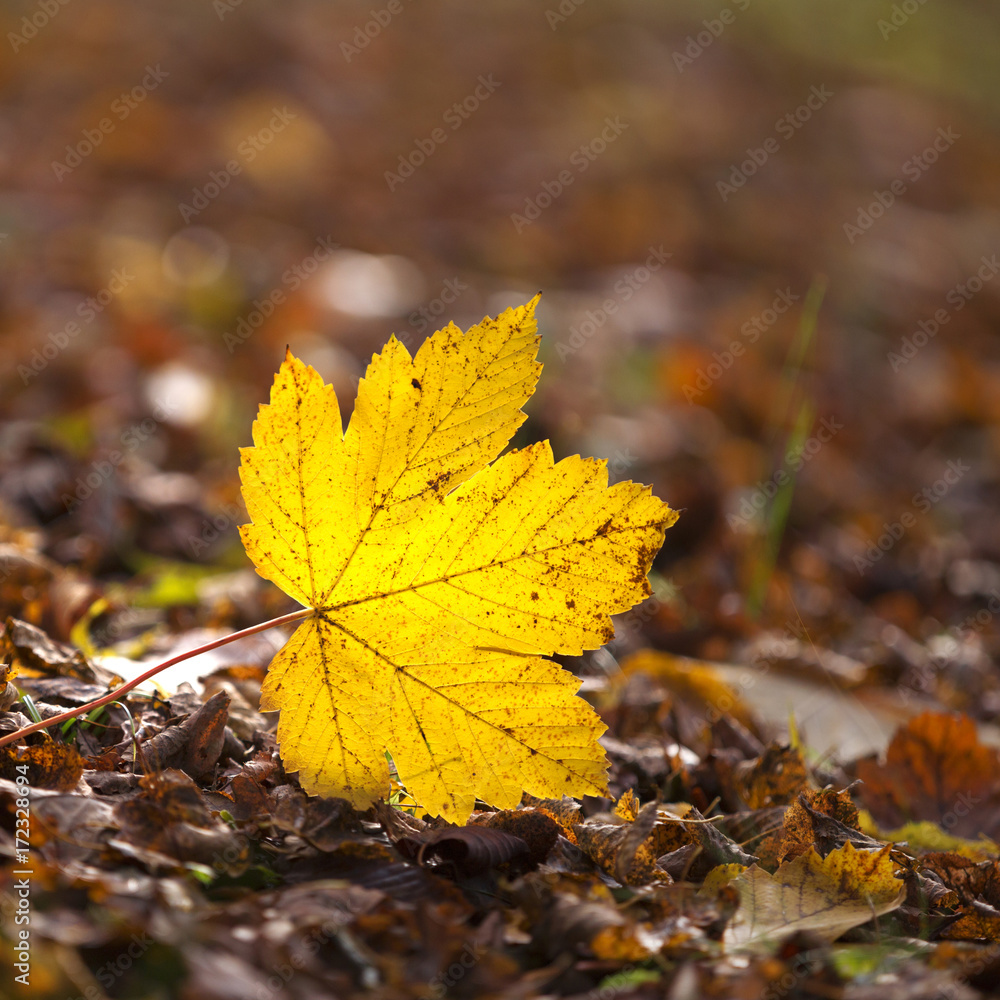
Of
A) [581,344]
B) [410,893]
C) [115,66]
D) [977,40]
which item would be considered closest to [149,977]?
[410,893]
